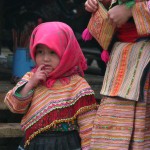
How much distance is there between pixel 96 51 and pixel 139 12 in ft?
14.0

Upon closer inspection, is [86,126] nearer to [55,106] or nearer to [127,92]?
[55,106]

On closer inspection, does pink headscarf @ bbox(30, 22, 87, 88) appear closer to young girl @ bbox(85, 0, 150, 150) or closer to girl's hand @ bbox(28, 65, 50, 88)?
girl's hand @ bbox(28, 65, 50, 88)

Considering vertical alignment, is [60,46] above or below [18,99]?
above

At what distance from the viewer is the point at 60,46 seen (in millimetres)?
3324

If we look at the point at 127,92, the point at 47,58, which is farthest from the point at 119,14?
the point at 47,58

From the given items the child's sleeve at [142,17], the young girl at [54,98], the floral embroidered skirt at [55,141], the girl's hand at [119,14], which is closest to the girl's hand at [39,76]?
the young girl at [54,98]

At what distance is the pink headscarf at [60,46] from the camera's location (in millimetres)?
3303

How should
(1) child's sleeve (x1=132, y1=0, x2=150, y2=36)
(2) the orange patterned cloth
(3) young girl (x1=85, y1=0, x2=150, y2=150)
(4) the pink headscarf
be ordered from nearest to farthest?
(1) child's sleeve (x1=132, y1=0, x2=150, y2=36)
(3) young girl (x1=85, y1=0, x2=150, y2=150)
(2) the orange patterned cloth
(4) the pink headscarf

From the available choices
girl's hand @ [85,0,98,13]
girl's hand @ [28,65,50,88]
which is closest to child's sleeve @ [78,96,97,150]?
girl's hand @ [28,65,50,88]

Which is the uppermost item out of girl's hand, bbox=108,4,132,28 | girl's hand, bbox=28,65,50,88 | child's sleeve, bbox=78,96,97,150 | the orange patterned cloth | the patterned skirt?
girl's hand, bbox=108,4,132,28

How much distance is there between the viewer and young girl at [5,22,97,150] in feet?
10.9

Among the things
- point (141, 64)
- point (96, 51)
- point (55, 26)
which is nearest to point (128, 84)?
point (141, 64)

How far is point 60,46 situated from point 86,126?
1.83 ft

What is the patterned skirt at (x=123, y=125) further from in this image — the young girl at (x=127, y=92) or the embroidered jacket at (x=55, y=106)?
the embroidered jacket at (x=55, y=106)
